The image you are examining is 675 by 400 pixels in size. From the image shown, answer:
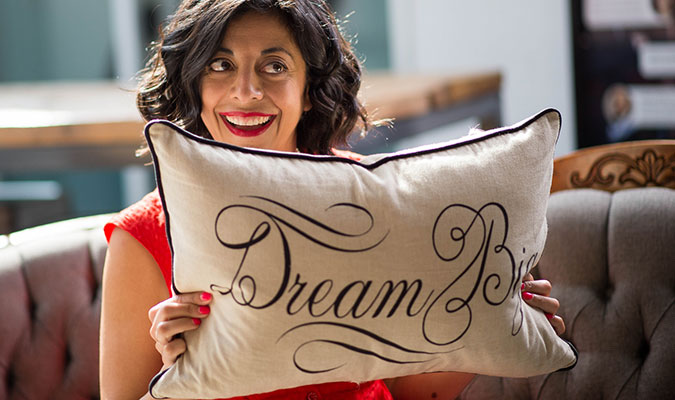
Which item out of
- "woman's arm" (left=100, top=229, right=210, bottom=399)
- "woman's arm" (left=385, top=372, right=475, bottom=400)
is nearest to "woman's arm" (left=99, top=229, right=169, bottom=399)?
"woman's arm" (left=100, top=229, right=210, bottom=399)

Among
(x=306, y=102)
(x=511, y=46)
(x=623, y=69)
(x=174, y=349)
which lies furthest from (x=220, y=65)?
(x=511, y=46)

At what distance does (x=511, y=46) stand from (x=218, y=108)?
101 inches

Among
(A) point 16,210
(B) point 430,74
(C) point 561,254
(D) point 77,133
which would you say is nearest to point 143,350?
(C) point 561,254

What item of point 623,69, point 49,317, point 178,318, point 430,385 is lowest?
point 430,385

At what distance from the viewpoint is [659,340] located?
1.25 meters

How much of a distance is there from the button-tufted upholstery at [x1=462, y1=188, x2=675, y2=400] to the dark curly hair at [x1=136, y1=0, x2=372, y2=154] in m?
0.41

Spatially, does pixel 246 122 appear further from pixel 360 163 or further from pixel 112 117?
pixel 112 117

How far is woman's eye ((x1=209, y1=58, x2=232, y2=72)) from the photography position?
1.09 meters

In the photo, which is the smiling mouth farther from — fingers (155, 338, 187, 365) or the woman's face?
fingers (155, 338, 187, 365)

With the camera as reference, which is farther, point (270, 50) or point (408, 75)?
point (408, 75)

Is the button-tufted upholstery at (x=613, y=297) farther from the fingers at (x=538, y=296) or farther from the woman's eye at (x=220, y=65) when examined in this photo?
the woman's eye at (x=220, y=65)

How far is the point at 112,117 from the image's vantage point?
223cm

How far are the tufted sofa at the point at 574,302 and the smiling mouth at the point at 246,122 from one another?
0.47 metres

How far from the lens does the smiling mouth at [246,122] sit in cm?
109
